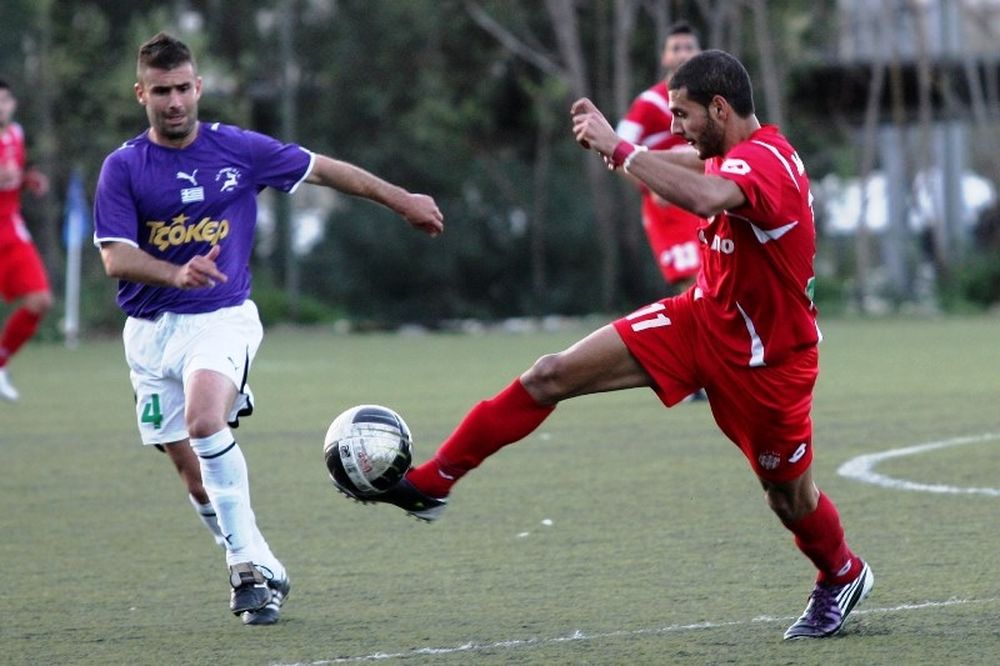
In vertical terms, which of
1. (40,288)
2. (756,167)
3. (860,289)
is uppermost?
(756,167)

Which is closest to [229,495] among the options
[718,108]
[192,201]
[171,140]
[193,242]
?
[193,242]

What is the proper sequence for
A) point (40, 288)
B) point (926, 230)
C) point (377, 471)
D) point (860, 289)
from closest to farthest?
point (377, 471), point (40, 288), point (860, 289), point (926, 230)

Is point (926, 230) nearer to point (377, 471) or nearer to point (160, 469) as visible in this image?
point (160, 469)

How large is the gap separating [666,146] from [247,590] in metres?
7.68

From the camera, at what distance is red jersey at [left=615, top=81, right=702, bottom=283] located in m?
12.8

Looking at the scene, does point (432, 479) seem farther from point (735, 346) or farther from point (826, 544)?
point (826, 544)

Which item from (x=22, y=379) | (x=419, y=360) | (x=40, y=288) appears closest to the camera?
(x=40, y=288)

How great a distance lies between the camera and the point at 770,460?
18.1ft

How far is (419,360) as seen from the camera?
18328mm

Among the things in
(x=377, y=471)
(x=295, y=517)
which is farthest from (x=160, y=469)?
(x=377, y=471)

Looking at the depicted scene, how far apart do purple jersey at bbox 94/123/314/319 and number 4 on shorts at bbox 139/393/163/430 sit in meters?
0.31

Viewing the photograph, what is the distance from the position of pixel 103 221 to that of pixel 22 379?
1117cm

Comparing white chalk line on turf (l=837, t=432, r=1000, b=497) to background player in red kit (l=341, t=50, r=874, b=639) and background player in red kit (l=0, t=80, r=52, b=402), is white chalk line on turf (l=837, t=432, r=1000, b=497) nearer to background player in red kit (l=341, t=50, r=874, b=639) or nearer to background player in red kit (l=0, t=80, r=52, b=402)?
background player in red kit (l=341, t=50, r=874, b=639)

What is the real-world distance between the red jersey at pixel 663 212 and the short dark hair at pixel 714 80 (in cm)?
722
